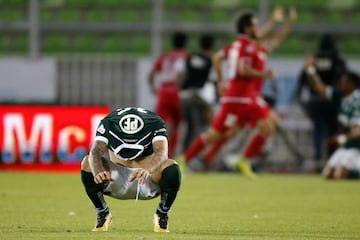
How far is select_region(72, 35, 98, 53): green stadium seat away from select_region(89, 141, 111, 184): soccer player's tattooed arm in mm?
14528

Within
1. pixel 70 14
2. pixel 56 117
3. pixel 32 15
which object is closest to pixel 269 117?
pixel 56 117

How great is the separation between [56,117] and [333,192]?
19.8ft

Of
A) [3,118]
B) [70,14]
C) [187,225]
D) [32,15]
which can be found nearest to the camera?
[187,225]

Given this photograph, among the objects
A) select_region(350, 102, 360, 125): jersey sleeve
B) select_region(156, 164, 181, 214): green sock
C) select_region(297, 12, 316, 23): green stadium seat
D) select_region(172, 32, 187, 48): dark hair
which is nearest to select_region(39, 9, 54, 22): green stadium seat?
select_region(172, 32, 187, 48): dark hair

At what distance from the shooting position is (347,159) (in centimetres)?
1898

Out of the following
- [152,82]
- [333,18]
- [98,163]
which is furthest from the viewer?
[333,18]

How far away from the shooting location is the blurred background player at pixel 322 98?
68.5 ft

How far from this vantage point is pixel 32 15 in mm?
20938

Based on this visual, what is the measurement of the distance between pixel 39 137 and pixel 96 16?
529 cm

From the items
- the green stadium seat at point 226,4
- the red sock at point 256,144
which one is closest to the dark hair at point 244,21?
the red sock at point 256,144

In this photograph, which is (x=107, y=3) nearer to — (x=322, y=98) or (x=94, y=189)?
(x=322, y=98)

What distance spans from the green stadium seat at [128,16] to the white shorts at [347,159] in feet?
20.3

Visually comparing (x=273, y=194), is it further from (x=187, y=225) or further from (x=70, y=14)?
(x=70, y=14)

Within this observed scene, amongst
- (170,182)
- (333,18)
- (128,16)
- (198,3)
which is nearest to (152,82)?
(128,16)
